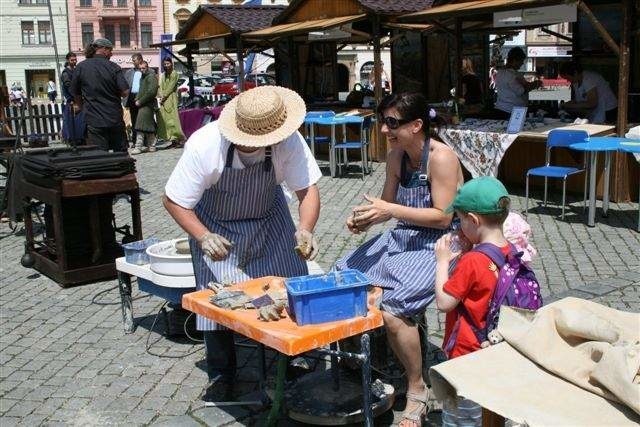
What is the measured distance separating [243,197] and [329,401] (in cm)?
107

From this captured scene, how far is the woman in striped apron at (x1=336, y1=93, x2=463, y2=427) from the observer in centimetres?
347

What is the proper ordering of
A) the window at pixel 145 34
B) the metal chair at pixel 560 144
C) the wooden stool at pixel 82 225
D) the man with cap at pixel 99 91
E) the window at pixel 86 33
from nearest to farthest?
1. the wooden stool at pixel 82 225
2. the metal chair at pixel 560 144
3. the man with cap at pixel 99 91
4. the window at pixel 86 33
5. the window at pixel 145 34

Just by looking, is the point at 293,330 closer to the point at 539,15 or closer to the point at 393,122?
the point at 393,122

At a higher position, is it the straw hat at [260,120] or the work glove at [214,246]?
the straw hat at [260,120]

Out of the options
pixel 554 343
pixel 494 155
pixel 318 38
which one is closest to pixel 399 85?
pixel 318 38

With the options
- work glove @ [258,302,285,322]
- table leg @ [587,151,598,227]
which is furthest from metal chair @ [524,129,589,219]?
work glove @ [258,302,285,322]

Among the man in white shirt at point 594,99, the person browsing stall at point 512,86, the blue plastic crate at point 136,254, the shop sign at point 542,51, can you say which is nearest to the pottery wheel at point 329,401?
the blue plastic crate at point 136,254

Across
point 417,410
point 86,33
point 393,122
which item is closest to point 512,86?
point 393,122

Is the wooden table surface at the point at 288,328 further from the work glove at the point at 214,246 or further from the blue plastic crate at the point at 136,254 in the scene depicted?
the blue plastic crate at the point at 136,254

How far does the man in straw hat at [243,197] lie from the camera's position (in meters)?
3.55

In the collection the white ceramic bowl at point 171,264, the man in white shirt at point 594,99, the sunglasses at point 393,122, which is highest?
the sunglasses at point 393,122

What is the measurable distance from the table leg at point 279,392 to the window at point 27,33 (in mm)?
58779

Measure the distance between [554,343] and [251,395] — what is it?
217 centimetres

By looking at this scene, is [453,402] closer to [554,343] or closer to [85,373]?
[554,343]
